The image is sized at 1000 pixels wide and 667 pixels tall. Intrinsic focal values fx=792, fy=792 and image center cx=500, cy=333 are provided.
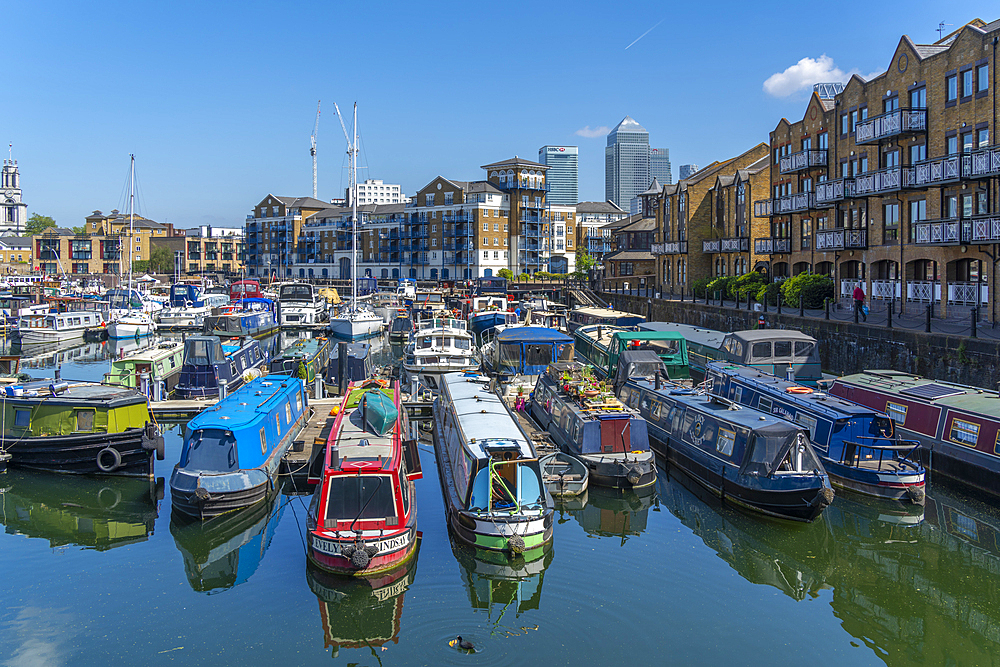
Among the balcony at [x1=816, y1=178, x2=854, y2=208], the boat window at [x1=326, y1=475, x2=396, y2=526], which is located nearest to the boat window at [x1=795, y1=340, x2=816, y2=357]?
the balcony at [x1=816, y1=178, x2=854, y2=208]

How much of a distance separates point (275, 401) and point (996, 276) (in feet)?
98.6

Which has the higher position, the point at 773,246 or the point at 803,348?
the point at 773,246

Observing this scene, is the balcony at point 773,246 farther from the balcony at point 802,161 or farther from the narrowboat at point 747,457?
the narrowboat at point 747,457

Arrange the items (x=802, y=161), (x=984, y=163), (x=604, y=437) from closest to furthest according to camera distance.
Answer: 1. (x=604, y=437)
2. (x=984, y=163)
3. (x=802, y=161)

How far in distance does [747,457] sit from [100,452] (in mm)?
17896

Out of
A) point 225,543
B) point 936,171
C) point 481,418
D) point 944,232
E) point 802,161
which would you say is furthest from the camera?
point 802,161

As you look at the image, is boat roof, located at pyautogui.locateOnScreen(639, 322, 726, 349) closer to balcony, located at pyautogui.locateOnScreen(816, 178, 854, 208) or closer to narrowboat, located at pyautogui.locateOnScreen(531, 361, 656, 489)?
balcony, located at pyautogui.locateOnScreen(816, 178, 854, 208)

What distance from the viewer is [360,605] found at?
1522 centimetres

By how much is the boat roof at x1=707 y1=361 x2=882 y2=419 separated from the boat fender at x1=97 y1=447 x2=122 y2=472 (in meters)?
19.7

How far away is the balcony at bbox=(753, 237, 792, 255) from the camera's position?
55875 millimetres

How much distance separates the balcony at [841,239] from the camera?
44.4 m

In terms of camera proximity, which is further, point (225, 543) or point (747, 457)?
point (747, 457)

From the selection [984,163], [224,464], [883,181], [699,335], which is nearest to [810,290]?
[883,181]

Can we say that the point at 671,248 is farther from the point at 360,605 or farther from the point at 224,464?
the point at 360,605
